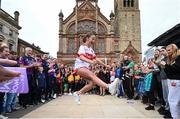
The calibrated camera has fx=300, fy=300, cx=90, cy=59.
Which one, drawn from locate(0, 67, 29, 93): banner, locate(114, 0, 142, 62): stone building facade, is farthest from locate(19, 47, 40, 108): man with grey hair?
locate(114, 0, 142, 62): stone building facade

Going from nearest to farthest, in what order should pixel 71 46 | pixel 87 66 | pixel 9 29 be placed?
pixel 87 66 → pixel 9 29 → pixel 71 46

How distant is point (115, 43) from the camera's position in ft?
188

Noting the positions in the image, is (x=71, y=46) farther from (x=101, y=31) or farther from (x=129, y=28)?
(x=129, y=28)

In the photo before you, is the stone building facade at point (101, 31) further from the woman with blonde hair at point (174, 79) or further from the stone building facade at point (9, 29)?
the woman with blonde hair at point (174, 79)

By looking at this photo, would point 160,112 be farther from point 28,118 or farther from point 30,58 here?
point 30,58

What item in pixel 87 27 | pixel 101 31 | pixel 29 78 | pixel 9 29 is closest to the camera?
pixel 29 78

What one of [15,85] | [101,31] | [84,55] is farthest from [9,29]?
[84,55]

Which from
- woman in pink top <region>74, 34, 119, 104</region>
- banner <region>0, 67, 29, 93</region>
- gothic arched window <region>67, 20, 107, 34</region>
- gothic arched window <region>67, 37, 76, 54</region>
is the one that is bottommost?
banner <region>0, 67, 29, 93</region>

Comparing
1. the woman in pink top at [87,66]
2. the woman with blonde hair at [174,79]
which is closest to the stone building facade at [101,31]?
the woman in pink top at [87,66]

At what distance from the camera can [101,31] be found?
58.0 meters

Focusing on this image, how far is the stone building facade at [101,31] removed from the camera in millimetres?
56844

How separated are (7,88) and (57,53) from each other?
49149 mm

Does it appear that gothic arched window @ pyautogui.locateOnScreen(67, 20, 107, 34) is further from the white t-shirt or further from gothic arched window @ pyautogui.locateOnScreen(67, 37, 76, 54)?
the white t-shirt

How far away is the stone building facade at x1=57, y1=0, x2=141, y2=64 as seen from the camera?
186ft
